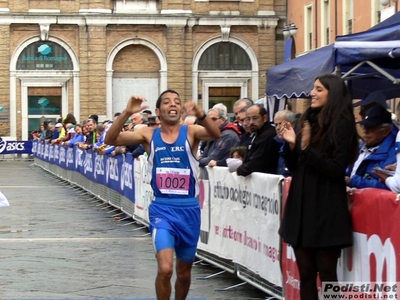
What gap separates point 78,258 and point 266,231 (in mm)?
3766

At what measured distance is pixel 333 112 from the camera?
685 centimetres

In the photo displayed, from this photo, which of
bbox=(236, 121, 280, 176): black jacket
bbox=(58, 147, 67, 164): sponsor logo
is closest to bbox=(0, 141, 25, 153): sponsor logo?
bbox=(58, 147, 67, 164): sponsor logo

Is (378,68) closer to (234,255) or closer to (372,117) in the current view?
(234,255)

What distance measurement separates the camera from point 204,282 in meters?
10.4

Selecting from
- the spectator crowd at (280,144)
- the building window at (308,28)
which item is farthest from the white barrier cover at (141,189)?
the building window at (308,28)

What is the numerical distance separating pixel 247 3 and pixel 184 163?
41728 millimetres

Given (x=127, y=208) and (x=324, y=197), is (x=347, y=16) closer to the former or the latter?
(x=127, y=208)

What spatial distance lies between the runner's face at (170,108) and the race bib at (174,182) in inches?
16.2

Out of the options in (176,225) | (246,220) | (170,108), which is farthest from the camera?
(246,220)

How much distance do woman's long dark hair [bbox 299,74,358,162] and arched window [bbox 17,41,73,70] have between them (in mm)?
41731

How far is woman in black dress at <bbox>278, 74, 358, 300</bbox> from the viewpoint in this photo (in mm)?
6805

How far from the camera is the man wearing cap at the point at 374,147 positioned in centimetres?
715

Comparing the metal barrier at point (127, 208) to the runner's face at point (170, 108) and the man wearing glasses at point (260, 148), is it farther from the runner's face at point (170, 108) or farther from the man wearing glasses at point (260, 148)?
the runner's face at point (170, 108)

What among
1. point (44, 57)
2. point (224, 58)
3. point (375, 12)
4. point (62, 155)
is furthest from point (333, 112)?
point (224, 58)
